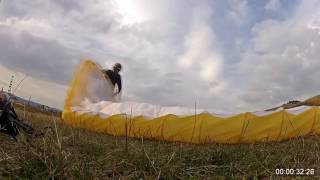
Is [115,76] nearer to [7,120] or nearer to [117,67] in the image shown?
[117,67]

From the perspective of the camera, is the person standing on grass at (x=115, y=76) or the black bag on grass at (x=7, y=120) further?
the person standing on grass at (x=115, y=76)

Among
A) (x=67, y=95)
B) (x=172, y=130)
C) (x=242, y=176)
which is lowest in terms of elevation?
(x=242, y=176)

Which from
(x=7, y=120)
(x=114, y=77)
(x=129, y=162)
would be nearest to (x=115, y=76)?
(x=114, y=77)

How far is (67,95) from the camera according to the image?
11594mm

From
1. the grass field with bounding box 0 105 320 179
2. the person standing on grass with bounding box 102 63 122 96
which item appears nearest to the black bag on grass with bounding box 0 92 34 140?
the grass field with bounding box 0 105 320 179

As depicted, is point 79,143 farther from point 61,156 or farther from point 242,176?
point 242,176

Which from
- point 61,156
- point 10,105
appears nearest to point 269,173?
point 61,156

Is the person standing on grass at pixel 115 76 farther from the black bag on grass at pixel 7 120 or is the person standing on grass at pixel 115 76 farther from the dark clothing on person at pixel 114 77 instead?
the black bag on grass at pixel 7 120

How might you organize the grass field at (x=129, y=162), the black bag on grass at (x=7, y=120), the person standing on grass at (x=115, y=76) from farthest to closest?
1. the person standing on grass at (x=115, y=76)
2. the black bag on grass at (x=7, y=120)
3. the grass field at (x=129, y=162)

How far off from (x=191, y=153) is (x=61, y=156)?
1573 millimetres

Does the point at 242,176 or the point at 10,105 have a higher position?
the point at 10,105

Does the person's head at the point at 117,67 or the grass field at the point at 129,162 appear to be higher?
the person's head at the point at 117,67

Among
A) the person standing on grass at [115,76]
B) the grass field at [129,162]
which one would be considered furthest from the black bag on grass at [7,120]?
the person standing on grass at [115,76]

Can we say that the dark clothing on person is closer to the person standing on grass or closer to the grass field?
the person standing on grass
